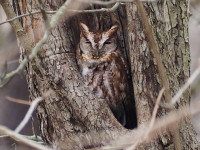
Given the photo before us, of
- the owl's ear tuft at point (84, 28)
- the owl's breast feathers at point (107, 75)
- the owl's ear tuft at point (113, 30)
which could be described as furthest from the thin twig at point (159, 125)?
the owl's ear tuft at point (84, 28)

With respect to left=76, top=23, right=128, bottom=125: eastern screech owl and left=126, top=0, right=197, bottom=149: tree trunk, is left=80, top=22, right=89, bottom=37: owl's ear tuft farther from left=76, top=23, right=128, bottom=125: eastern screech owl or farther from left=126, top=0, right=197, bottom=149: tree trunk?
left=126, top=0, right=197, bottom=149: tree trunk

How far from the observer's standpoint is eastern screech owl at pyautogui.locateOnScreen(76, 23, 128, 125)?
11.5 feet

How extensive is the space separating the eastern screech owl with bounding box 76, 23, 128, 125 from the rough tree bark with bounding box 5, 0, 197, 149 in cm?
35

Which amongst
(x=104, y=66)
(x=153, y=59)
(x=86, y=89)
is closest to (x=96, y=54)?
(x=104, y=66)

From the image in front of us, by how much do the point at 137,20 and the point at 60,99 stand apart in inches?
30.9

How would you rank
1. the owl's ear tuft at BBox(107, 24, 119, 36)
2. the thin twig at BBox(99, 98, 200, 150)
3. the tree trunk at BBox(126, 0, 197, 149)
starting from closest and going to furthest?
the thin twig at BBox(99, 98, 200, 150) < the tree trunk at BBox(126, 0, 197, 149) < the owl's ear tuft at BBox(107, 24, 119, 36)

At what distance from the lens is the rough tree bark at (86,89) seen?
287cm

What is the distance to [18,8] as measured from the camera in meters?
3.13

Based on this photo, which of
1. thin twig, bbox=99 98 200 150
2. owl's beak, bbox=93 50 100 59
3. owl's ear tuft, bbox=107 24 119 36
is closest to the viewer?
thin twig, bbox=99 98 200 150

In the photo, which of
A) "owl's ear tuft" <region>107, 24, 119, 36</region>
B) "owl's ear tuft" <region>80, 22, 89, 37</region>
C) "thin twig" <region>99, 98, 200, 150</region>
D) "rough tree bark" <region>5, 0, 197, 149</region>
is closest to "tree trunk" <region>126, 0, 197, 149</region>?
"rough tree bark" <region>5, 0, 197, 149</region>

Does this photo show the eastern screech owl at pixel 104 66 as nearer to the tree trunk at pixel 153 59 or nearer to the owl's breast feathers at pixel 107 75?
the owl's breast feathers at pixel 107 75

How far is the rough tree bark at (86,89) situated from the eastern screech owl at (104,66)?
0.35 m

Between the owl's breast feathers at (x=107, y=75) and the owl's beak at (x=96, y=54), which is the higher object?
the owl's beak at (x=96, y=54)

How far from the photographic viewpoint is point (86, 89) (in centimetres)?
302
